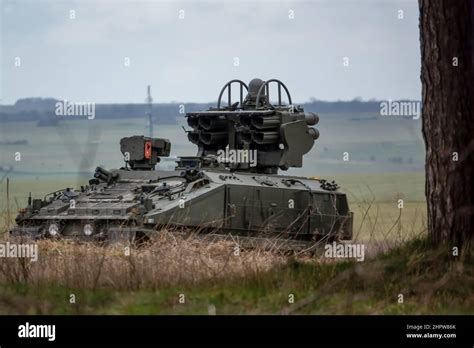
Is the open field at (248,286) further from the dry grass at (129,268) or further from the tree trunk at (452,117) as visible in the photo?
the tree trunk at (452,117)

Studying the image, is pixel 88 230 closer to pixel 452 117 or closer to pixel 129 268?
pixel 129 268

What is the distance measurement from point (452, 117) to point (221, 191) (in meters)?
7.42

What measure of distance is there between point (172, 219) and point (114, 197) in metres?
1.61

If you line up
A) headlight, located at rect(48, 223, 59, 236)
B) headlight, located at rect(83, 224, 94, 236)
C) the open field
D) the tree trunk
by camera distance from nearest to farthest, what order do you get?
the open field, the tree trunk, headlight, located at rect(83, 224, 94, 236), headlight, located at rect(48, 223, 59, 236)

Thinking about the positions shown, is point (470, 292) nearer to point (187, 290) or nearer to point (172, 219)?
point (187, 290)

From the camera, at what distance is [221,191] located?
64.4 ft

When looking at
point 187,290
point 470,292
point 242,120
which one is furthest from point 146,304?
point 242,120

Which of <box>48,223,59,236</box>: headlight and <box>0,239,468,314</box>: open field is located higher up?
<box>0,239,468,314</box>: open field

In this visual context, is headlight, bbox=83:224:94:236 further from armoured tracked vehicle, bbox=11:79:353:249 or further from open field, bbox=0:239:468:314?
open field, bbox=0:239:468:314

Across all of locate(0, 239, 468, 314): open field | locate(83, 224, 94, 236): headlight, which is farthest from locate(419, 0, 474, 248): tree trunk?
locate(83, 224, 94, 236): headlight

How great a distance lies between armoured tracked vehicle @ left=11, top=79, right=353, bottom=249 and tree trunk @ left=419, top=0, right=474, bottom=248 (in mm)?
5626

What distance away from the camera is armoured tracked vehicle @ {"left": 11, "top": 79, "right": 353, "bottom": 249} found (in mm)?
19047

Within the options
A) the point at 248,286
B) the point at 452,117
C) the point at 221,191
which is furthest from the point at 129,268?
the point at 221,191

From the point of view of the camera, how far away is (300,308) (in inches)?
446
